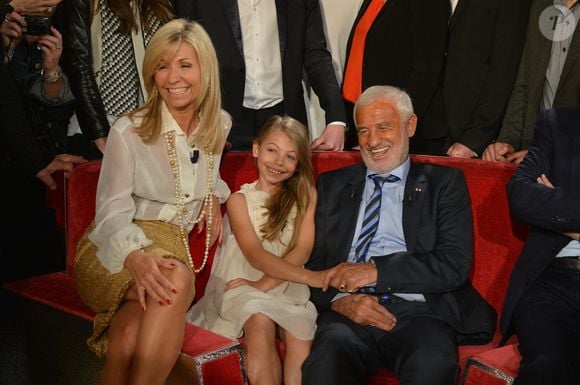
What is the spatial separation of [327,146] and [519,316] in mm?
1247

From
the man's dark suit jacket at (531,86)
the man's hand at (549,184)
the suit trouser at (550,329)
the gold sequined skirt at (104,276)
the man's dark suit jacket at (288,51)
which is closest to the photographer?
the suit trouser at (550,329)

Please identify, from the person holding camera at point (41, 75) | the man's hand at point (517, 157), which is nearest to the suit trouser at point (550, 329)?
the man's hand at point (517, 157)

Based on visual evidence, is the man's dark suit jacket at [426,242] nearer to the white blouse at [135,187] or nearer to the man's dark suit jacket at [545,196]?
the man's dark suit jacket at [545,196]

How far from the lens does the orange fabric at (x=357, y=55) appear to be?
165 inches

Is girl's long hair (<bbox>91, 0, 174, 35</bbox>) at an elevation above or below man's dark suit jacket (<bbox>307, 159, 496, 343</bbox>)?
above

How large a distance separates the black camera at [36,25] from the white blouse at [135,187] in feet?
2.05

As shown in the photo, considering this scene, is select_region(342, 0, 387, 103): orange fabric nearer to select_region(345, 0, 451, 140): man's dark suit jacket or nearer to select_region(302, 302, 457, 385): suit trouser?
select_region(345, 0, 451, 140): man's dark suit jacket

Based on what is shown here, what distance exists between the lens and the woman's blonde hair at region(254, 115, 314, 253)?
11.3ft

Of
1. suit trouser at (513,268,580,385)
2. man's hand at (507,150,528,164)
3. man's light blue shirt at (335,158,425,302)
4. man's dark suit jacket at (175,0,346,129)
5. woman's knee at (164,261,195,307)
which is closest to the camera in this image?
suit trouser at (513,268,580,385)

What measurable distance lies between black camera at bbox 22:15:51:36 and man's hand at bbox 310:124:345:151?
126 cm

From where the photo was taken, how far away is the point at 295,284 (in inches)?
135

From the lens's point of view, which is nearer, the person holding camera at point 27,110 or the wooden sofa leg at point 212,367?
the wooden sofa leg at point 212,367

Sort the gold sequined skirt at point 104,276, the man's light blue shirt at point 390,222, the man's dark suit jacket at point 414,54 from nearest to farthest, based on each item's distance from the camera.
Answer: the gold sequined skirt at point 104,276
the man's light blue shirt at point 390,222
the man's dark suit jacket at point 414,54

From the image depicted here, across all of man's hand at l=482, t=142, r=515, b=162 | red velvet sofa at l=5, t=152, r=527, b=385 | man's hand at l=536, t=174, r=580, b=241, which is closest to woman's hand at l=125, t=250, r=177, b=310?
red velvet sofa at l=5, t=152, r=527, b=385
